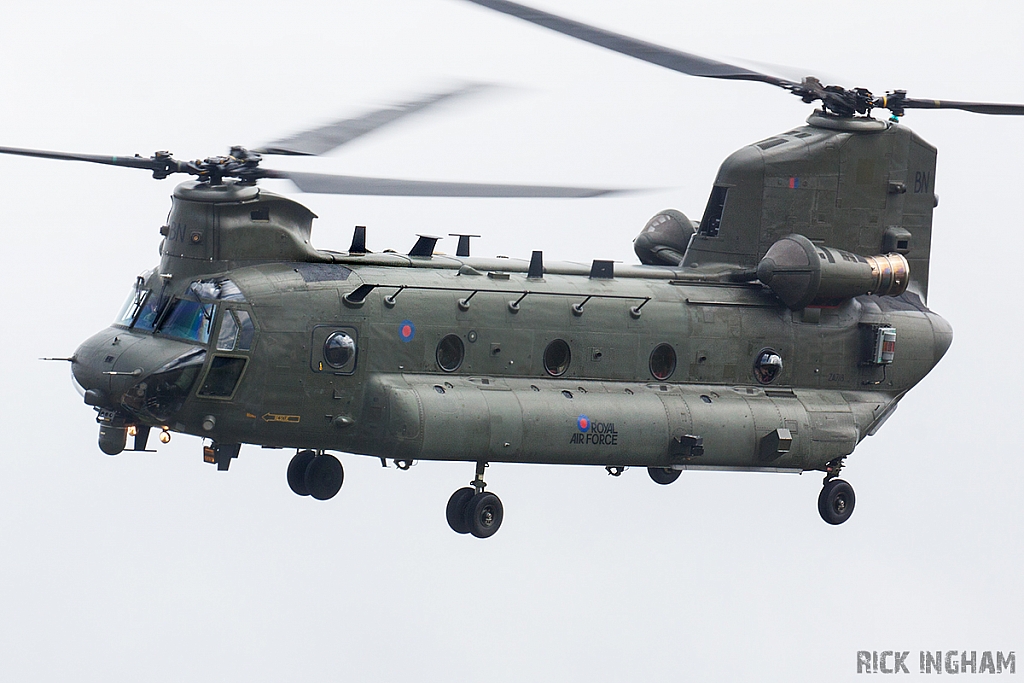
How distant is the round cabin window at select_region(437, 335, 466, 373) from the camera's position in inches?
1040

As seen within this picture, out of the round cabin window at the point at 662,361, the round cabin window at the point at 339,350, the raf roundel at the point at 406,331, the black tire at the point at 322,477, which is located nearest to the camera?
the round cabin window at the point at 339,350

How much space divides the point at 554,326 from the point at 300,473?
444cm

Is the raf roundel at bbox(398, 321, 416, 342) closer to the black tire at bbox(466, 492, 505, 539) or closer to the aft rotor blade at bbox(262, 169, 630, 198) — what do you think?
the aft rotor blade at bbox(262, 169, 630, 198)

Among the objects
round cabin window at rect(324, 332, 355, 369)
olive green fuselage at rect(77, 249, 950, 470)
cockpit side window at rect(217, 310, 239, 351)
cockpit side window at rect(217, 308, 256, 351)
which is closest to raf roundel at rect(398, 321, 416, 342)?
olive green fuselage at rect(77, 249, 950, 470)

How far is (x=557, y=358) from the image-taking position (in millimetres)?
27281

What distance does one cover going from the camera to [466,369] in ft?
87.2

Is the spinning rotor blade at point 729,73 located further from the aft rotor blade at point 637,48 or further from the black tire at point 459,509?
the black tire at point 459,509

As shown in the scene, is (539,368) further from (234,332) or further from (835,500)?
(835,500)

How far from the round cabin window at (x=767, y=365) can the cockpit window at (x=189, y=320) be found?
27.1 ft

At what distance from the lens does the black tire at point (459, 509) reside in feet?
86.7

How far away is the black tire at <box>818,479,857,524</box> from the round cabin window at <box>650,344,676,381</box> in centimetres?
331

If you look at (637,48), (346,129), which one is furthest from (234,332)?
(637,48)

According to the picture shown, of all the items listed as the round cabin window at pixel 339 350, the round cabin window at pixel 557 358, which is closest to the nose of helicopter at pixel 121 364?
→ the round cabin window at pixel 339 350

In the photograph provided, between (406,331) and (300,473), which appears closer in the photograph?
(406,331)
